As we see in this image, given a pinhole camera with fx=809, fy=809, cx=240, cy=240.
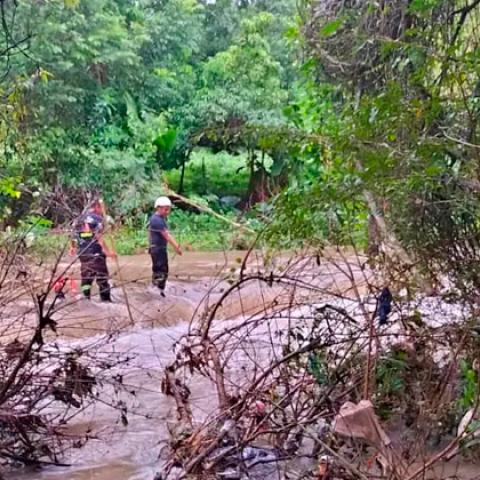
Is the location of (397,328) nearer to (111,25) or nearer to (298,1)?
(298,1)

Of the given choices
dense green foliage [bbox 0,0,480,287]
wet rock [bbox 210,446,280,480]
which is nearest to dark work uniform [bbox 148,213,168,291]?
dense green foliage [bbox 0,0,480,287]

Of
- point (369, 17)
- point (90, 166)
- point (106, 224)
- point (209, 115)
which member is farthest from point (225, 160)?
point (369, 17)

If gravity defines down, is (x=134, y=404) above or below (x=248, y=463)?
below

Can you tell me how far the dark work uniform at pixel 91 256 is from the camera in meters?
7.02

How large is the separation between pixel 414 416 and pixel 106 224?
4.29 m

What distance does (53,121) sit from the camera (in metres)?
19.4

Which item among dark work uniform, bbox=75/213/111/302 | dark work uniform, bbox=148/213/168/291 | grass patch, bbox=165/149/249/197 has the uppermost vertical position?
dark work uniform, bbox=75/213/111/302

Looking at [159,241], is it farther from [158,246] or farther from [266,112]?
[266,112]

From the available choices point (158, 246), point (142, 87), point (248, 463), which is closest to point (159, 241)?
point (158, 246)

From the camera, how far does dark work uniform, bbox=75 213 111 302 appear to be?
23.0 ft

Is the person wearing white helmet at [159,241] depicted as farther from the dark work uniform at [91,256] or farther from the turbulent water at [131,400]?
the dark work uniform at [91,256]

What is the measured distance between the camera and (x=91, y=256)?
7.23 m

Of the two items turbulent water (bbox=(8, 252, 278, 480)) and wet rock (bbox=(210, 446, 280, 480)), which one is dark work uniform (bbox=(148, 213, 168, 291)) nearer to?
turbulent water (bbox=(8, 252, 278, 480))

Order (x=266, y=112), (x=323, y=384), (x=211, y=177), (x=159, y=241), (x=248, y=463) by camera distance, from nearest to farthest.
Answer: (x=248, y=463)
(x=323, y=384)
(x=159, y=241)
(x=266, y=112)
(x=211, y=177)
